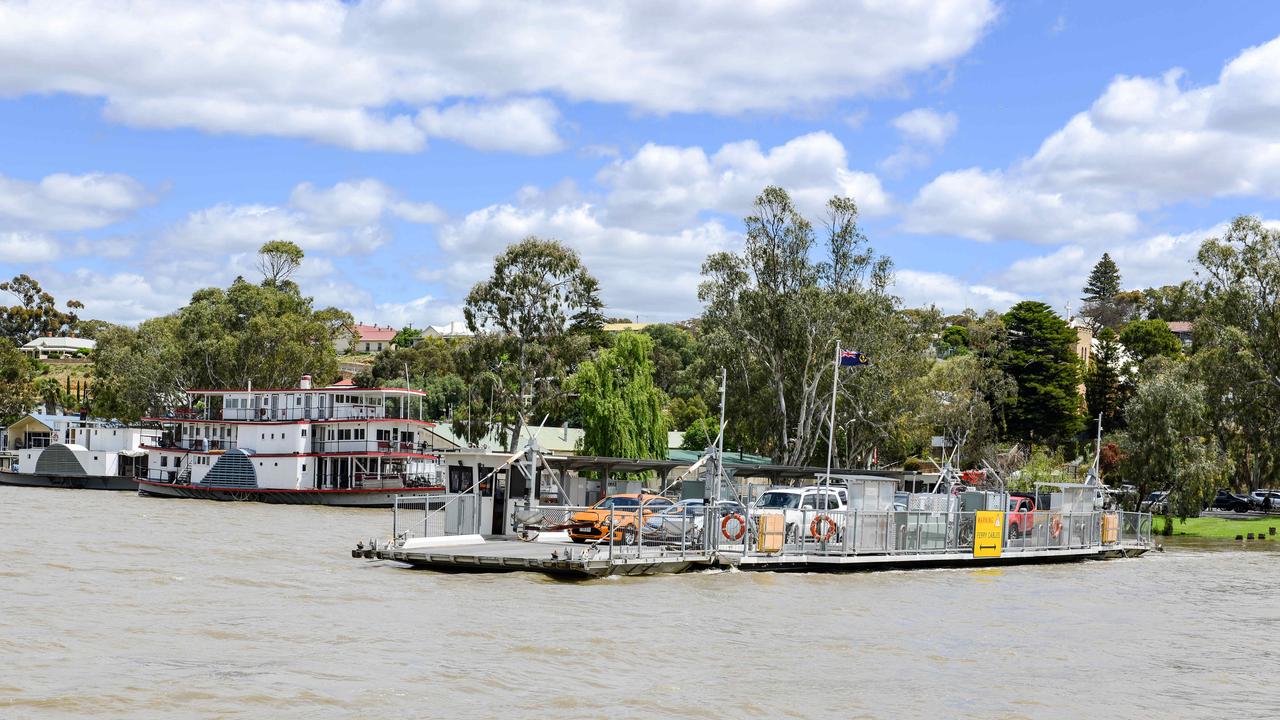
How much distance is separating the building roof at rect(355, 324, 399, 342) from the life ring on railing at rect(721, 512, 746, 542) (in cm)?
15367

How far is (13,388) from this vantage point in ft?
359

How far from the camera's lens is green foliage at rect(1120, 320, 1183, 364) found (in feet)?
376

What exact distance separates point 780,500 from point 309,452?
42.7m

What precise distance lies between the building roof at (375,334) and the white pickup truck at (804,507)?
151619 mm

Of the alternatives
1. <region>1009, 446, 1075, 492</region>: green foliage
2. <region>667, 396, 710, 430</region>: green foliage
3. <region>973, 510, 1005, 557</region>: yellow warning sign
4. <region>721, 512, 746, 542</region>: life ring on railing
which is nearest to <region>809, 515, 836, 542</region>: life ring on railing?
<region>721, 512, 746, 542</region>: life ring on railing

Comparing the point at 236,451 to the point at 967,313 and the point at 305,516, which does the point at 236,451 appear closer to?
the point at 305,516

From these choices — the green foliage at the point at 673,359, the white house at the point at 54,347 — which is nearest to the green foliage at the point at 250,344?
the green foliage at the point at 673,359

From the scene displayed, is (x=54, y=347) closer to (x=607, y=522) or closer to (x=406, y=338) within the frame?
(x=406, y=338)

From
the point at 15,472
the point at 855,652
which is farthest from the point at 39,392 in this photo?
the point at 855,652

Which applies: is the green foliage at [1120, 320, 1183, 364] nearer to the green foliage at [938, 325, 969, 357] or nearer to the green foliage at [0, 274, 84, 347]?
the green foliage at [938, 325, 969, 357]

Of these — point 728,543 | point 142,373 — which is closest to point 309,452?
point 142,373

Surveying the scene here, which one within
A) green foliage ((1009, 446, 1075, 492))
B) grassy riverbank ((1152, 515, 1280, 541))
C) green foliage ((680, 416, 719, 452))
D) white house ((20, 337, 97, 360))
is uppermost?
white house ((20, 337, 97, 360))

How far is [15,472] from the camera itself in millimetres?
88938

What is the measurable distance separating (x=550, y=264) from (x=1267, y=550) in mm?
43681
